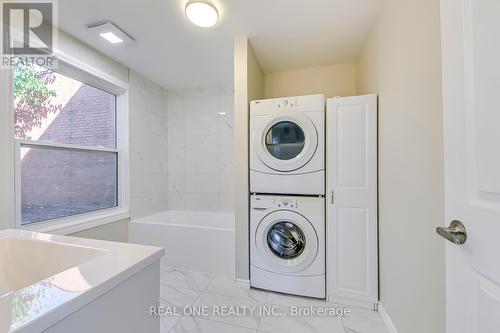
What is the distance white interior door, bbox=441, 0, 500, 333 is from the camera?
553 millimetres

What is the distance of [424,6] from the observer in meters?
1.09

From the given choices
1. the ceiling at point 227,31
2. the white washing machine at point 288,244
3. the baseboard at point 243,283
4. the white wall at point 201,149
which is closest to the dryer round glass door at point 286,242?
the white washing machine at point 288,244

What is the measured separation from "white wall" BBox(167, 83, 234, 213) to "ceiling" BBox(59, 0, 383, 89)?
631 millimetres

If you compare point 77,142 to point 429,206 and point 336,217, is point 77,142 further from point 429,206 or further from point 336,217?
point 429,206

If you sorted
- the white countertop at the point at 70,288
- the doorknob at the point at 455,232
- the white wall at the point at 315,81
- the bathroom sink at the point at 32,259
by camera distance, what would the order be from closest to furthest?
the white countertop at the point at 70,288, the doorknob at the point at 455,232, the bathroom sink at the point at 32,259, the white wall at the point at 315,81

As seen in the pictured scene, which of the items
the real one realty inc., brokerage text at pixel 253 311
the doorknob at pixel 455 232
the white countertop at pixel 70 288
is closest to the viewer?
the white countertop at pixel 70 288

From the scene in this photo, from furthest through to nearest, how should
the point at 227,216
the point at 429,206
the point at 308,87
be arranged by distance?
1. the point at 227,216
2. the point at 308,87
3. the point at 429,206

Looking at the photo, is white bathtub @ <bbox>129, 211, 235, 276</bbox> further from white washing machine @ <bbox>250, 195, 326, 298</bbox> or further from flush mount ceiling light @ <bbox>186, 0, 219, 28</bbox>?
flush mount ceiling light @ <bbox>186, 0, 219, 28</bbox>

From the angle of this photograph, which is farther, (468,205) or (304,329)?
(304,329)

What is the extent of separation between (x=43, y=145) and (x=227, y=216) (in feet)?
7.12

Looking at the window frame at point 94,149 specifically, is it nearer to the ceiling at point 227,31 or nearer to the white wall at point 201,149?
the ceiling at point 227,31

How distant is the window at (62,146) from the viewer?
179 centimetres

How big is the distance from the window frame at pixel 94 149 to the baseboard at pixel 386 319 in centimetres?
271

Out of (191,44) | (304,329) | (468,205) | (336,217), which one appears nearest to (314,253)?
(336,217)
